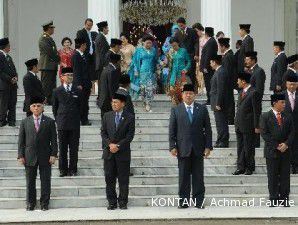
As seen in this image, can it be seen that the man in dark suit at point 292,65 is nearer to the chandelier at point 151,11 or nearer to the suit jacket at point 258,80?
the suit jacket at point 258,80

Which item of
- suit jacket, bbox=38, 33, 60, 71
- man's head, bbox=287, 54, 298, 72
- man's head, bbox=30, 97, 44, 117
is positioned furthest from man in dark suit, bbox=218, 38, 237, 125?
man's head, bbox=30, 97, 44, 117

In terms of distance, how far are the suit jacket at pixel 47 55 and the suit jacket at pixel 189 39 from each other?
2.89m

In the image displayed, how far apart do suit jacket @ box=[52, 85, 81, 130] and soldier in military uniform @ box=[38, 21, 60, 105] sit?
3.62 metres

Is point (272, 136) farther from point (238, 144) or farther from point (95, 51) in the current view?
point (95, 51)

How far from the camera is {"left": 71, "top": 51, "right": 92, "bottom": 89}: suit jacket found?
1947 cm

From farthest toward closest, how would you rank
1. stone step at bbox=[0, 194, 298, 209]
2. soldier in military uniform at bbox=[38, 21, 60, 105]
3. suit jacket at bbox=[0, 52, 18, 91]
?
soldier in military uniform at bbox=[38, 21, 60, 105]
suit jacket at bbox=[0, 52, 18, 91]
stone step at bbox=[0, 194, 298, 209]

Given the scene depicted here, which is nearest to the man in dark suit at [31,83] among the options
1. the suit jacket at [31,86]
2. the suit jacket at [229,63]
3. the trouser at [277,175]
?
the suit jacket at [31,86]

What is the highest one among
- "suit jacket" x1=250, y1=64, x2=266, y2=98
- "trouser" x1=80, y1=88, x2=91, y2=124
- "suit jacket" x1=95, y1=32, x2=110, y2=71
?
"suit jacket" x1=95, y1=32, x2=110, y2=71

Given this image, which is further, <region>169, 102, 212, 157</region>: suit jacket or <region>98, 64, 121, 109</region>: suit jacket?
<region>98, 64, 121, 109</region>: suit jacket

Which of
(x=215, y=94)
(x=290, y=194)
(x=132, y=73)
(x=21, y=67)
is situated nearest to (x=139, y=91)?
(x=132, y=73)

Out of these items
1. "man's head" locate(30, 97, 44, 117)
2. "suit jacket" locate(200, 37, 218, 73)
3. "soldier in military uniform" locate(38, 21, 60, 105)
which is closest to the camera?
"man's head" locate(30, 97, 44, 117)

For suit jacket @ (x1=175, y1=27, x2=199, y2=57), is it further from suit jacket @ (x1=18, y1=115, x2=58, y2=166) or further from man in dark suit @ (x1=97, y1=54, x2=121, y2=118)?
suit jacket @ (x1=18, y1=115, x2=58, y2=166)

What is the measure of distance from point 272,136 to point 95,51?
20.6 ft

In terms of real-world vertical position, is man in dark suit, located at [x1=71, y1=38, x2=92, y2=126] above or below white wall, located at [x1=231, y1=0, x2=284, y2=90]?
below
